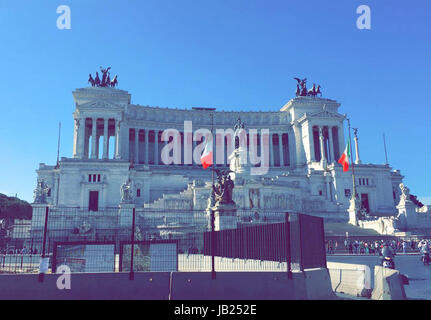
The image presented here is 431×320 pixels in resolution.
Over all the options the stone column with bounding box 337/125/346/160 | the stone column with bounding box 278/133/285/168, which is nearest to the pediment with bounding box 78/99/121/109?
the stone column with bounding box 278/133/285/168

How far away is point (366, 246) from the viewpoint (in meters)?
40.8

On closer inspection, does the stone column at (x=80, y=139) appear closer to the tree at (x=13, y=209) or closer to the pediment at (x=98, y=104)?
the pediment at (x=98, y=104)

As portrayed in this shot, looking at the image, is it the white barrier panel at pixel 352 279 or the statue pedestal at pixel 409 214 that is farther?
the statue pedestal at pixel 409 214

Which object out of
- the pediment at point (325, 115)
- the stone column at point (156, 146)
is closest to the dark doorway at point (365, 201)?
the pediment at point (325, 115)

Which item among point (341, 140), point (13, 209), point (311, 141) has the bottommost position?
point (13, 209)

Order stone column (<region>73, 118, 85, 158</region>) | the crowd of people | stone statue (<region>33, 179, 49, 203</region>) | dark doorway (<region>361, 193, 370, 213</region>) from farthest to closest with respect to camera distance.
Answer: stone column (<region>73, 118, 85, 158</region>) < dark doorway (<region>361, 193, 370, 213</region>) < stone statue (<region>33, 179, 49, 203</region>) < the crowd of people

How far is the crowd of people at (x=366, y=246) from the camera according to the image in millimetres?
40625

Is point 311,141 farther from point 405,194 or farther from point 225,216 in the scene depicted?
point 225,216

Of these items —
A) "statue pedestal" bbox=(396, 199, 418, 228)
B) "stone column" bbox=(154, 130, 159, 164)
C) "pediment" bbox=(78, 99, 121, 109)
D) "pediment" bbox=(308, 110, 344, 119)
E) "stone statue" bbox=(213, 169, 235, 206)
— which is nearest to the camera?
"stone statue" bbox=(213, 169, 235, 206)

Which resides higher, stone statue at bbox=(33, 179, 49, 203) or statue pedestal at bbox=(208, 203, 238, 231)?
stone statue at bbox=(33, 179, 49, 203)

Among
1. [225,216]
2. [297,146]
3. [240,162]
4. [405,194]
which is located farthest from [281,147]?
[225,216]

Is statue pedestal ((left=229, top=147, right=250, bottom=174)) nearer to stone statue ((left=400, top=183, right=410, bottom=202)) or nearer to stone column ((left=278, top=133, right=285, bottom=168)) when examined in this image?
stone statue ((left=400, top=183, right=410, bottom=202))

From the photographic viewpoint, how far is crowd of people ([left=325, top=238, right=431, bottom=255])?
40.6 metres
